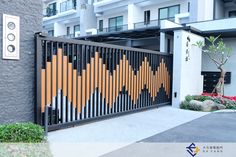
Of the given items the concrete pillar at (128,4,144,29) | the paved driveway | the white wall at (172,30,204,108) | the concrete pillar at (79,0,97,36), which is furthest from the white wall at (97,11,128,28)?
the paved driveway

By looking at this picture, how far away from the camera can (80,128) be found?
761 centimetres

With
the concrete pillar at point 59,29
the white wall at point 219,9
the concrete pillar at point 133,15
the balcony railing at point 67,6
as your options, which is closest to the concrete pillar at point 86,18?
the balcony railing at point 67,6

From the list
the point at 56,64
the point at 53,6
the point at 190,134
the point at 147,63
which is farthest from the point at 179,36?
the point at 53,6

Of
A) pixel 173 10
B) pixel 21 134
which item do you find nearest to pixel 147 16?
pixel 173 10

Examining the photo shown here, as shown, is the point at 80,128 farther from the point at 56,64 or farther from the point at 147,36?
the point at 147,36

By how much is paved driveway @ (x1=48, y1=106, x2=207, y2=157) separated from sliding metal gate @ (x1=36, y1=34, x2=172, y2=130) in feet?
1.41

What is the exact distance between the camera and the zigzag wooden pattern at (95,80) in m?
7.06

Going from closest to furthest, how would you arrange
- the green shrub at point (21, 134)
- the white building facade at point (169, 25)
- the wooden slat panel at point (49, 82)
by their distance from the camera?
1. the green shrub at point (21, 134)
2. the wooden slat panel at point (49, 82)
3. the white building facade at point (169, 25)

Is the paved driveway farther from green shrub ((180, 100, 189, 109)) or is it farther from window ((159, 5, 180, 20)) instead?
window ((159, 5, 180, 20))

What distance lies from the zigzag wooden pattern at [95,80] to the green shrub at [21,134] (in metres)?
1.57

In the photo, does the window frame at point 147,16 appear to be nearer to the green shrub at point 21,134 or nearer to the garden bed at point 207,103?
the garden bed at point 207,103

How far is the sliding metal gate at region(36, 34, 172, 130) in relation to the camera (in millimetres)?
6965

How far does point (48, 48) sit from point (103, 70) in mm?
2346

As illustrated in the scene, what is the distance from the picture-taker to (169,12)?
2455 centimetres
